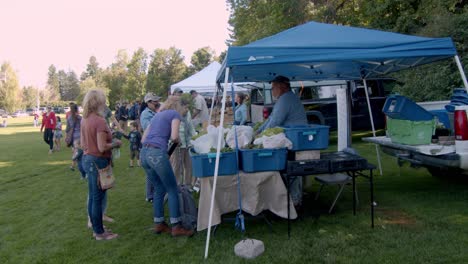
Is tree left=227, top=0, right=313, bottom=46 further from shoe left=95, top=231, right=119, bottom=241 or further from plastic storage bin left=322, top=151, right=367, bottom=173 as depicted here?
shoe left=95, top=231, right=119, bottom=241

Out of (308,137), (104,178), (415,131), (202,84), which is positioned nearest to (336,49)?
(308,137)

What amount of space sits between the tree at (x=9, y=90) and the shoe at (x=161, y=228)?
77.4m

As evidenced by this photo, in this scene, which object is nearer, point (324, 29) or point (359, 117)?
point (324, 29)

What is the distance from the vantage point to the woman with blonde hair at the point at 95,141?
15.4 ft

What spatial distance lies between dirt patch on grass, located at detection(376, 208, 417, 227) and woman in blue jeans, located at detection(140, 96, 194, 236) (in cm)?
245

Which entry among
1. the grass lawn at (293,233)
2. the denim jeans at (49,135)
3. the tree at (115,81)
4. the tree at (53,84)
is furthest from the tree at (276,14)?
the tree at (53,84)

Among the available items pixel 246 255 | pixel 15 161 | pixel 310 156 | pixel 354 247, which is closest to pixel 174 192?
pixel 246 255

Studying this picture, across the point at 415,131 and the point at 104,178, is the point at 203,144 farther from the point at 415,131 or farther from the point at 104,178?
the point at 415,131

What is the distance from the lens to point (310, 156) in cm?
497

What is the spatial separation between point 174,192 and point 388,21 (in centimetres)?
1560

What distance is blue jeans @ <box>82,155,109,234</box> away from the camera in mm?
4754

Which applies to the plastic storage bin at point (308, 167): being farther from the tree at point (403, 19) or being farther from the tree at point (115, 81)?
the tree at point (115, 81)

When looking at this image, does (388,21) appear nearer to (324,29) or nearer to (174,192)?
(324,29)

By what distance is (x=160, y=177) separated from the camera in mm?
4777
